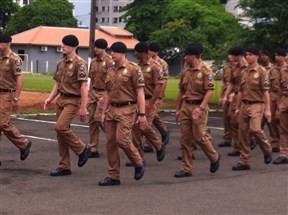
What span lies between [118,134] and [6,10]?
81.0m

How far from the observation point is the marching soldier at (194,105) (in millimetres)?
10484

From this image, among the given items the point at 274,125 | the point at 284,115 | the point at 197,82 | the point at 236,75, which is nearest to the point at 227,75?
the point at 236,75

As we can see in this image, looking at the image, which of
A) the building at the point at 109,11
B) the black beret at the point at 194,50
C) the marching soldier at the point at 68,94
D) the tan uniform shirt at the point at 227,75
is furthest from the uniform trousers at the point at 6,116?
the building at the point at 109,11

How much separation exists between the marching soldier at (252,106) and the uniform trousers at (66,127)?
2.70 meters

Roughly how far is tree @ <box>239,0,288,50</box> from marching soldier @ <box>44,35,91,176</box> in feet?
42.8

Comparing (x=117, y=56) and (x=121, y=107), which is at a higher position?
(x=117, y=56)

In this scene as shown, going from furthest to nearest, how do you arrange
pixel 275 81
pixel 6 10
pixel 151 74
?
pixel 6 10 < pixel 275 81 < pixel 151 74

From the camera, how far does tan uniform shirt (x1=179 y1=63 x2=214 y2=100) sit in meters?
10.5

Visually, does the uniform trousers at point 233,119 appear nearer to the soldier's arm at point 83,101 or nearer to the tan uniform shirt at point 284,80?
the tan uniform shirt at point 284,80

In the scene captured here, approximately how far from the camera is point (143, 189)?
31.8ft

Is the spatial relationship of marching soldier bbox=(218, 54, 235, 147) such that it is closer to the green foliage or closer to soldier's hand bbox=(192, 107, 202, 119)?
soldier's hand bbox=(192, 107, 202, 119)

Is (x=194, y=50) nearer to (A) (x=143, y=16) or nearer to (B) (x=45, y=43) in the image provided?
(A) (x=143, y=16)

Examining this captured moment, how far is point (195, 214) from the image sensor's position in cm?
821

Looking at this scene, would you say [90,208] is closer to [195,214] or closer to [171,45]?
[195,214]
